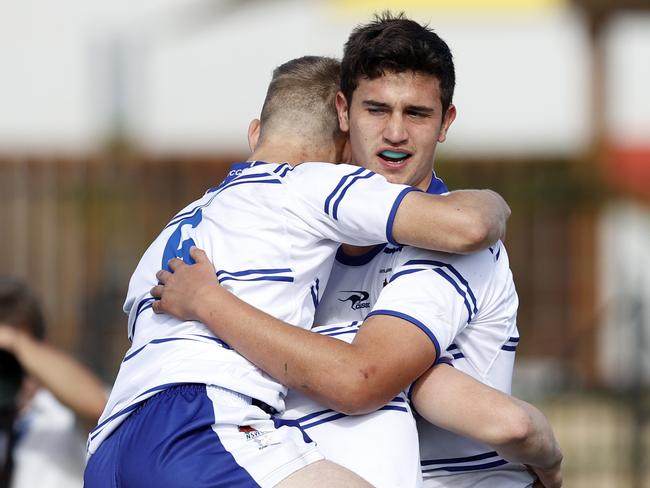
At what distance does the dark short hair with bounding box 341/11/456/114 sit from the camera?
3461 millimetres

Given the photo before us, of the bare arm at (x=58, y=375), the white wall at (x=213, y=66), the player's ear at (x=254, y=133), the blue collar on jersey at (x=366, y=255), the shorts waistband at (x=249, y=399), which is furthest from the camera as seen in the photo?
the white wall at (x=213, y=66)

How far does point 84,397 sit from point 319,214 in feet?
6.51

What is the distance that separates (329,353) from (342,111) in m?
0.82

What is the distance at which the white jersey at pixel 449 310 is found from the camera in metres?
3.24

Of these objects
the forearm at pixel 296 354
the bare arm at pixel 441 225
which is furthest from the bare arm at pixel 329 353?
the bare arm at pixel 441 225

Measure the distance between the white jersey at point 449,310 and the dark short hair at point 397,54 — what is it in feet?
1.58

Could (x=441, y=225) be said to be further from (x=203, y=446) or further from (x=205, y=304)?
(x=203, y=446)

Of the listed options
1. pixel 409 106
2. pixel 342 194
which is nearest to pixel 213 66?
pixel 409 106

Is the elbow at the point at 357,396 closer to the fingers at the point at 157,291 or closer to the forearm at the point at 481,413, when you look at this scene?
the forearm at the point at 481,413

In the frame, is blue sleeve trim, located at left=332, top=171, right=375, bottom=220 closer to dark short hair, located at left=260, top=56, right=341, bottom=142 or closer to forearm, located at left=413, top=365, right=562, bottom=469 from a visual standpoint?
dark short hair, located at left=260, top=56, right=341, bottom=142

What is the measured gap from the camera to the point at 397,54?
345 cm

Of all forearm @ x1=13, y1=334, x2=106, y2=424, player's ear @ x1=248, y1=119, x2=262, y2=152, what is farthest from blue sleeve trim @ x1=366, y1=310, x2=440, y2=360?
forearm @ x1=13, y1=334, x2=106, y2=424

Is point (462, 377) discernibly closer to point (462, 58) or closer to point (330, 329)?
point (330, 329)

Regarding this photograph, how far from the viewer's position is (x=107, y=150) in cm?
1591
